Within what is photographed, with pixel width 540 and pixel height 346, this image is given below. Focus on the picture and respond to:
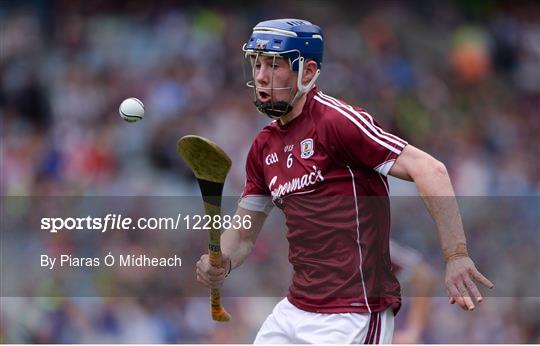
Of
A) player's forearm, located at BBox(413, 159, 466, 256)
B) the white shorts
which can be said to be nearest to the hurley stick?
the white shorts

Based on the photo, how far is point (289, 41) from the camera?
185 inches

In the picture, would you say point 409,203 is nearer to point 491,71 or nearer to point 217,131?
point 217,131

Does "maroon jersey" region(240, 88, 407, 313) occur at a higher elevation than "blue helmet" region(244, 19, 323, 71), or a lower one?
lower

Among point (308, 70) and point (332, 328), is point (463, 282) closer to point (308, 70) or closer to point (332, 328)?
point (332, 328)

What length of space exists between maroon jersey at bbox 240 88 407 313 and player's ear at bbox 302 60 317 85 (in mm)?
170

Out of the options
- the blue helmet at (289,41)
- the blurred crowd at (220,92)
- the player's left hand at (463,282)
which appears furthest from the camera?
the blurred crowd at (220,92)

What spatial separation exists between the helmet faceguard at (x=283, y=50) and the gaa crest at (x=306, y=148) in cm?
16

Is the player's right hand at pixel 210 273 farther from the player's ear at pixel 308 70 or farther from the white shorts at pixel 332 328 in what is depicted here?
the player's ear at pixel 308 70

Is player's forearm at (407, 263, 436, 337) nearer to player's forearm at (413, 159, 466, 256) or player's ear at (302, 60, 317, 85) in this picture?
player's ear at (302, 60, 317, 85)

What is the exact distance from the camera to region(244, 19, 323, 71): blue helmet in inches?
184

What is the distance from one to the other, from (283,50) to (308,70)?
17 centimetres

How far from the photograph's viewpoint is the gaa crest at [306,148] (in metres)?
4.56

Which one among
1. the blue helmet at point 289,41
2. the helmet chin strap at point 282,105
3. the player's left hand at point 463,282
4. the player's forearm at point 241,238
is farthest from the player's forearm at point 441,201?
the player's forearm at point 241,238

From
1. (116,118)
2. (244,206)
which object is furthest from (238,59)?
(244,206)
